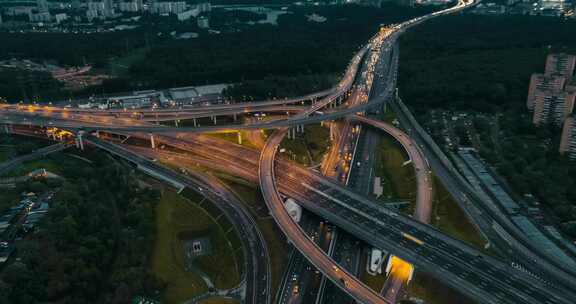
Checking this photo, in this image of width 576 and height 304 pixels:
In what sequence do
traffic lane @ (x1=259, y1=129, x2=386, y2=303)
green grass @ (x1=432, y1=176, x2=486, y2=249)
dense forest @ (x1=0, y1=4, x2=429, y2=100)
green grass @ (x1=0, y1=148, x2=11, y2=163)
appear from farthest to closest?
dense forest @ (x1=0, y1=4, x2=429, y2=100)
green grass @ (x1=0, y1=148, x2=11, y2=163)
green grass @ (x1=432, y1=176, x2=486, y2=249)
traffic lane @ (x1=259, y1=129, x2=386, y2=303)

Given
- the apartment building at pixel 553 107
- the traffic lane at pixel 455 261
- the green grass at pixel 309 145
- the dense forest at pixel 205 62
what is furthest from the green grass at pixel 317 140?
the apartment building at pixel 553 107

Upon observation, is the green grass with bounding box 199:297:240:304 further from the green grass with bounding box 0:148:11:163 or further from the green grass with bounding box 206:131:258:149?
the green grass with bounding box 0:148:11:163

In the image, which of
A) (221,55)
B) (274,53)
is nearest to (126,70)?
(221,55)

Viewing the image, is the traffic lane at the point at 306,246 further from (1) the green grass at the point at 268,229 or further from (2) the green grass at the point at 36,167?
(2) the green grass at the point at 36,167

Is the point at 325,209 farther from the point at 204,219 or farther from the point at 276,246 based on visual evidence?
the point at 204,219

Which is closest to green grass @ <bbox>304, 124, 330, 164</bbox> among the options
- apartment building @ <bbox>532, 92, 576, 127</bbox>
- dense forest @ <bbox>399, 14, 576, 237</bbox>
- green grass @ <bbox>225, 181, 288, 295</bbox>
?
green grass @ <bbox>225, 181, 288, 295</bbox>

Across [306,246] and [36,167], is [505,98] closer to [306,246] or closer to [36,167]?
[306,246]

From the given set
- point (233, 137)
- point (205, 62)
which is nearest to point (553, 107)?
point (233, 137)
